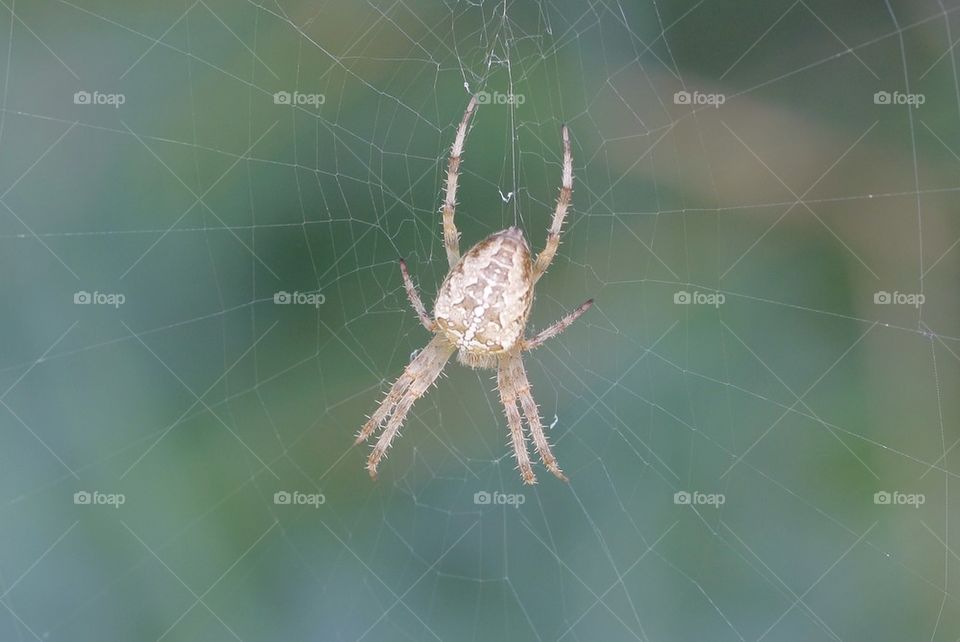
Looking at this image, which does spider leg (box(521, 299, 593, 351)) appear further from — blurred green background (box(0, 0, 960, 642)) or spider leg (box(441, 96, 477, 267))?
blurred green background (box(0, 0, 960, 642))

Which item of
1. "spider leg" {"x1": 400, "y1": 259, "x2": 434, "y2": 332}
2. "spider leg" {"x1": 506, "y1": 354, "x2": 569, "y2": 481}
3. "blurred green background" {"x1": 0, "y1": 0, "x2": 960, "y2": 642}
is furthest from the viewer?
"blurred green background" {"x1": 0, "y1": 0, "x2": 960, "y2": 642}

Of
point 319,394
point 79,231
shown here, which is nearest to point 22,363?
point 79,231

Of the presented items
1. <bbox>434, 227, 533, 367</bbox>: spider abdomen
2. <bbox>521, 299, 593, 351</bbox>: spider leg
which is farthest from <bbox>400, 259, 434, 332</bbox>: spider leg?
<bbox>521, 299, 593, 351</bbox>: spider leg

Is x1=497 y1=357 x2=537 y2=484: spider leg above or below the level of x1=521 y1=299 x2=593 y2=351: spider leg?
below

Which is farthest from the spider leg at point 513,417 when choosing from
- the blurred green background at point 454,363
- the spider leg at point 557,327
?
the blurred green background at point 454,363

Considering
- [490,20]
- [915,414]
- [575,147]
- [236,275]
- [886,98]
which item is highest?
[490,20]

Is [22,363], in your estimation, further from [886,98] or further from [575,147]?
[886,98]
